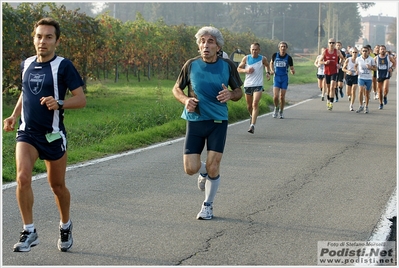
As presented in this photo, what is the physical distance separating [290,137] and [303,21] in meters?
116

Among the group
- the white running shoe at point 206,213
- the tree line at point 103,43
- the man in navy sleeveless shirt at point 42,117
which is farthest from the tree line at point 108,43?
the man in navy sleeveless shirt at point 42,117

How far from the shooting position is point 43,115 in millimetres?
6203

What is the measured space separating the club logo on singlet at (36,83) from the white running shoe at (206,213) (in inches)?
88.7

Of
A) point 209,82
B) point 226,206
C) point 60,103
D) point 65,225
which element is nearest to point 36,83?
point 60,103

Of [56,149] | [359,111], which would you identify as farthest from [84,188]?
[359,111]

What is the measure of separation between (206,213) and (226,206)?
0.71 m

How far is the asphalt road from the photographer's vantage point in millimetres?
6305

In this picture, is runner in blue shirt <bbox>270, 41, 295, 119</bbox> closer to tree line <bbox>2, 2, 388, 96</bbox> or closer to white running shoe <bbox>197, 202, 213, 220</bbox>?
tree line <bbox>2, 2, 388, 96</bbox>

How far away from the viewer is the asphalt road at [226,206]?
20.7ft

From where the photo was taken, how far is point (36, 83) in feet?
20.3

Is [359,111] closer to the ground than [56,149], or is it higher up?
closer to the ground

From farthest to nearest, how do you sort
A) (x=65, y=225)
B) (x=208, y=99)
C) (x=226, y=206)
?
1. (x=226, y=206)
2. (x=208, y=99)
3. (x=65, y=225)

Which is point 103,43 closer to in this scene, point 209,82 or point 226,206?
point 226,206

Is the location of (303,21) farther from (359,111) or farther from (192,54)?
(359,111)
